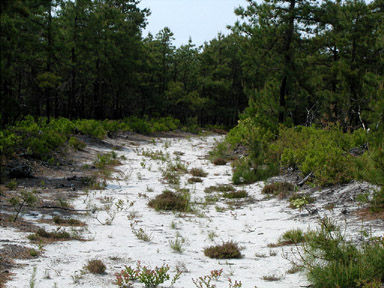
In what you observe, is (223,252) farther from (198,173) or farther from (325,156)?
(198,173)

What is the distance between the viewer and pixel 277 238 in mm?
5910

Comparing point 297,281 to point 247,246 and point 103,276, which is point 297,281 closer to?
point 247,246

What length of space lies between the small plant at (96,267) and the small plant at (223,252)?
5.03 feet

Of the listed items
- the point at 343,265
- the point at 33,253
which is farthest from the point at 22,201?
the point at 343,265

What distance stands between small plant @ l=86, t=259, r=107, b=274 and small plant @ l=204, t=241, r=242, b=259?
1532 mm

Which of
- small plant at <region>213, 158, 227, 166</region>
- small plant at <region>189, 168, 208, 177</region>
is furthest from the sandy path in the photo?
small plant at <region>213, 158, 227, 166</region>

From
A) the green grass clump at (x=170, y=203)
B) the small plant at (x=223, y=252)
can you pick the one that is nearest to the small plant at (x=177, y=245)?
the small plant at (x=223, y=252)

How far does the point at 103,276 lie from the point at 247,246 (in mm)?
2397

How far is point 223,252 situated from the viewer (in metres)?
5.19

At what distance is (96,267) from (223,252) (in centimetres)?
181

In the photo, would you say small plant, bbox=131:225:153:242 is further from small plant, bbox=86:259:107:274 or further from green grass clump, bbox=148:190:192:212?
green grass clump, bbox=148:190:192:212

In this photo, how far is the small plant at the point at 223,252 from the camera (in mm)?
5168

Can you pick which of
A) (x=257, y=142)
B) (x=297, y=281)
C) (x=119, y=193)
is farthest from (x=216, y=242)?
(x=257, y=142)

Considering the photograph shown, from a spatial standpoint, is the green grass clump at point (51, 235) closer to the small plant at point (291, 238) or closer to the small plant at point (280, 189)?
the small plant at point (291, 238)
